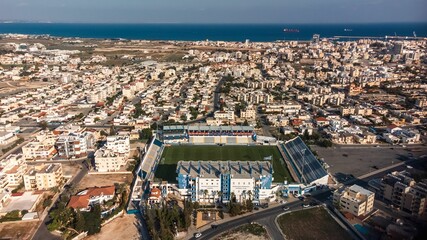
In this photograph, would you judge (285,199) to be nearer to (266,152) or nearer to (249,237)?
(249,237)

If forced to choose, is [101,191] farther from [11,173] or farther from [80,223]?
[11,173]

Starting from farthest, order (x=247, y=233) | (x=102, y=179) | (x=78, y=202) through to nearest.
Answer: (x=102, y=179)
(x=78, y=202)
(x=247, y=233)

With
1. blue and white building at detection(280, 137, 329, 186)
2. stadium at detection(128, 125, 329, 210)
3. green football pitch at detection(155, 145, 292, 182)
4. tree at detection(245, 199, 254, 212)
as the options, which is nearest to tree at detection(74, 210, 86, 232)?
stadium at detection(128, 125, 329, 210)

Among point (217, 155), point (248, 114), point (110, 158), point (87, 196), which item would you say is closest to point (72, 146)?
point (110, 158)

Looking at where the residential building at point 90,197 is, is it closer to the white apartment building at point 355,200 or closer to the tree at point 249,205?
the tree at point 249,205

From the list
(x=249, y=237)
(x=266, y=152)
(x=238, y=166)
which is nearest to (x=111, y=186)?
(x=238, y=166)

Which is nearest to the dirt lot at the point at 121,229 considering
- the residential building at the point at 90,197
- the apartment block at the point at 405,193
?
the residential building at the point at 90,197

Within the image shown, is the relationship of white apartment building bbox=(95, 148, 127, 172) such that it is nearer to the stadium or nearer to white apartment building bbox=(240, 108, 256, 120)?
the stadium
